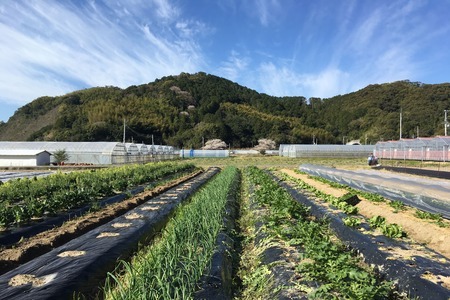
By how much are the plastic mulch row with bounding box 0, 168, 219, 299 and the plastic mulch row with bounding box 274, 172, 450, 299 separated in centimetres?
324

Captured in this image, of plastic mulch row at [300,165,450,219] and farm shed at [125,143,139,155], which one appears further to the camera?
farm shed at [125,143,139,155]

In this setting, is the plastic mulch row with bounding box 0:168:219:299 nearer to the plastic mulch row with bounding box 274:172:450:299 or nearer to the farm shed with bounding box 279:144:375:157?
the plastic mulch row with bounding box 274:172:450:299

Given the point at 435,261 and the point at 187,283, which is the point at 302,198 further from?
the point at 187,283

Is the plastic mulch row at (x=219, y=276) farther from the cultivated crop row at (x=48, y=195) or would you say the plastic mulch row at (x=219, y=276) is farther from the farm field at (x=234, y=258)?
the cultivated crop row at (x=48, y=195)

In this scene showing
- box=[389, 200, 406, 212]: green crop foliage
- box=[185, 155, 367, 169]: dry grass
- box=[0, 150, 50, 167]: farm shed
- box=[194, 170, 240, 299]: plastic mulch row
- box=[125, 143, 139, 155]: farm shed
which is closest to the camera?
box=[194, 170, 240, 299]: plastic mulch row

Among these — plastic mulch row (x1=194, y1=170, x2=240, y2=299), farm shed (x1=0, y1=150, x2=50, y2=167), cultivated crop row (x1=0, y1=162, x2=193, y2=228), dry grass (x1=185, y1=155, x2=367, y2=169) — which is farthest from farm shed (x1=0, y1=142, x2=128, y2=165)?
plastic mulch row (x1=194, y1=170, x2=240, y2=299)

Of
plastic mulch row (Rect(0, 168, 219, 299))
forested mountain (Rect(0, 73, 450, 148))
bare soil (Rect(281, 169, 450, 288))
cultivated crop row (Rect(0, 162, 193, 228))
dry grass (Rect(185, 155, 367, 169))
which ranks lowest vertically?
dry grass (Rect(185, 155, 367, 169))

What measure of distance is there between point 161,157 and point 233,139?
1304 inches

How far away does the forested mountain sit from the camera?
188 ft

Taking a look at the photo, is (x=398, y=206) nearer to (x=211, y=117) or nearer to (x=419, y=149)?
(x=419, y=149)

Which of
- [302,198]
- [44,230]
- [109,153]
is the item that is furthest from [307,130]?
[44,230]

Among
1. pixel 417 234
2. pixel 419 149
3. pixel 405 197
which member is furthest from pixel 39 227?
pixel 419 149

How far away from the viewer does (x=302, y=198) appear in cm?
921

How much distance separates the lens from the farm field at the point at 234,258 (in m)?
3.10
